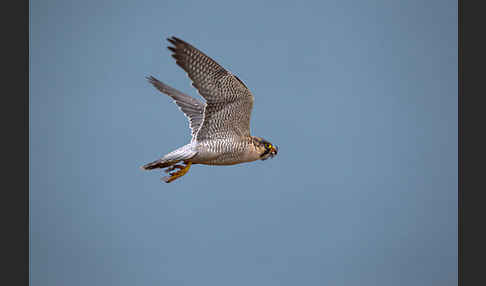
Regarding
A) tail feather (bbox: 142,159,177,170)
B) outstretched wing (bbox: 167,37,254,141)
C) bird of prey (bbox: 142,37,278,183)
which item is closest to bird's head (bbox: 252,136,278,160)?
bird of prey (bbox: 142,37,278,183)

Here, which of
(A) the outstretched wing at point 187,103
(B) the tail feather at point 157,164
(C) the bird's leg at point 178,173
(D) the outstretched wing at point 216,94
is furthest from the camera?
(A) the outstretched wing at point 187,103

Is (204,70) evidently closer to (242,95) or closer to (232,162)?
(242,95)

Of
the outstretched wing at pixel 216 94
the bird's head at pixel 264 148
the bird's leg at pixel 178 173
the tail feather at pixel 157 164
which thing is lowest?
the bird's leg at pixel 178 173

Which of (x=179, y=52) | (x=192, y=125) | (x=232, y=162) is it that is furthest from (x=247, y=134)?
(x=179, y=52)

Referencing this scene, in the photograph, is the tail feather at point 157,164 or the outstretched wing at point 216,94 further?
the tail feather at point 157,164

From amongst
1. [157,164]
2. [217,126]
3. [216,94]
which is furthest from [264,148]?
[157,164]

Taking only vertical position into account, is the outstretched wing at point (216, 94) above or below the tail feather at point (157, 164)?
above

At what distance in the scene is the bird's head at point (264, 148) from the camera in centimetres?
400

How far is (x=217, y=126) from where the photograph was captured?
381 centimetres

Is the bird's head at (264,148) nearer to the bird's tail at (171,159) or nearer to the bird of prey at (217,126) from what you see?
the bird of prey at (217,126)

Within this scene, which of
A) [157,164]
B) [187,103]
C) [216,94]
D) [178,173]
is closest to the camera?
[216,94]

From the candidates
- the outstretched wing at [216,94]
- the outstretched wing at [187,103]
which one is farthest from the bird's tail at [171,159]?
the outstretched wing at [187,103]

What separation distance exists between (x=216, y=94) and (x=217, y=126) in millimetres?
282

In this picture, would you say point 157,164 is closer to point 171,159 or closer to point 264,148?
point 171,159
